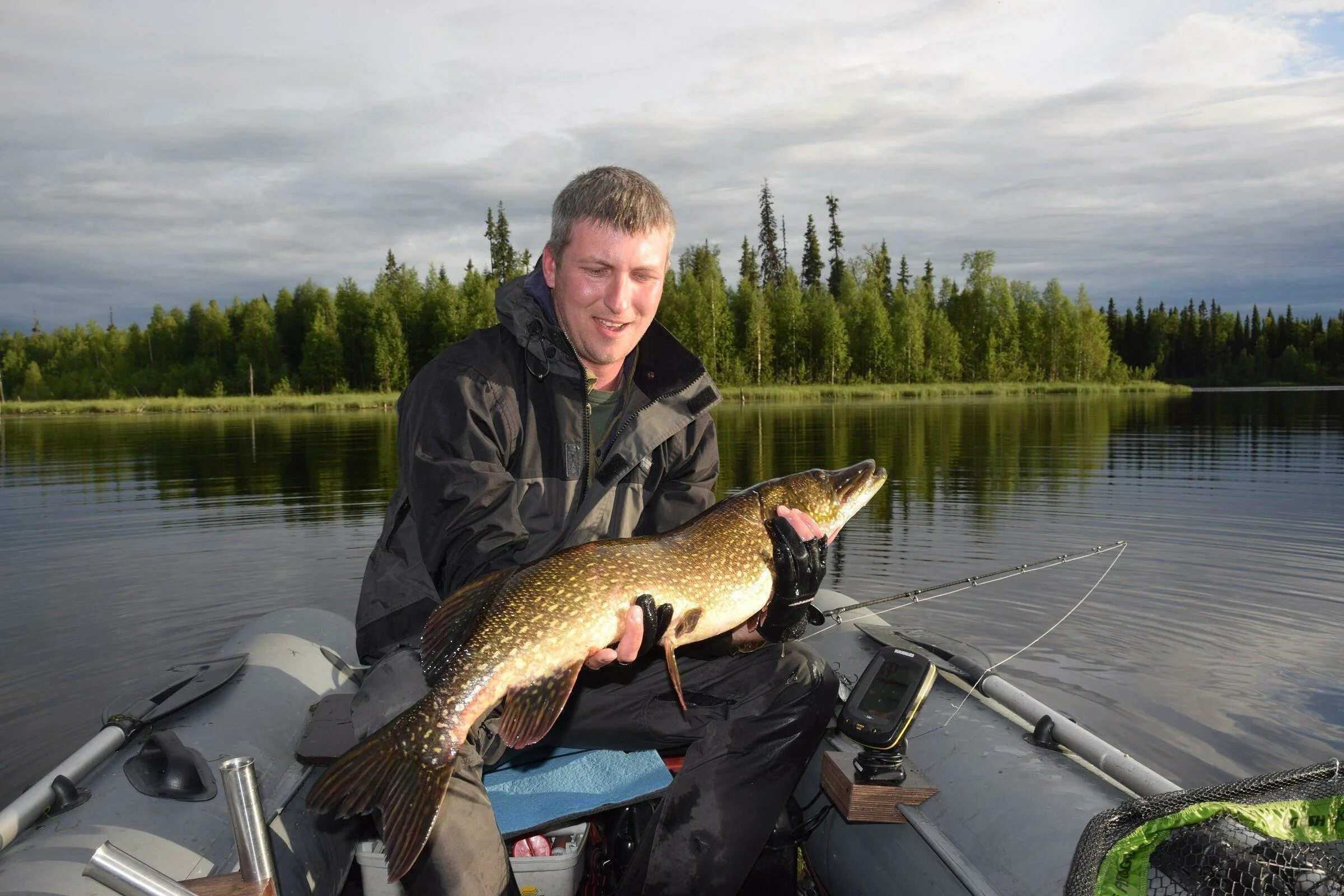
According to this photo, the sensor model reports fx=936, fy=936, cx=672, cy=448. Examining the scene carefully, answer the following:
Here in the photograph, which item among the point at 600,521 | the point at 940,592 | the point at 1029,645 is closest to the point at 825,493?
the point at 600,521

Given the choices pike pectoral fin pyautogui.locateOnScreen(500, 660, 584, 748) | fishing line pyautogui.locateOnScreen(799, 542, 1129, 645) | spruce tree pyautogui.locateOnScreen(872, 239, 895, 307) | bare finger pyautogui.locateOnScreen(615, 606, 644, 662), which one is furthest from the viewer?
spruce tree pyautogui.locateOnScreen(872, 239, 895, 307)

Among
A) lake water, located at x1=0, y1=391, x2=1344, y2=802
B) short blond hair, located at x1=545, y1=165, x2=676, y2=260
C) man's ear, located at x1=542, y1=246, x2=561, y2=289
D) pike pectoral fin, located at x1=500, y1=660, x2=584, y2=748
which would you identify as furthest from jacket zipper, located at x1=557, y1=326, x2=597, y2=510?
lake water, located at x1=0, y1=391, x2=1344, y2=802

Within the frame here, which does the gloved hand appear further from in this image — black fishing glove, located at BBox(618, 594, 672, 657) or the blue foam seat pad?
Answer: the blue foam seat pad

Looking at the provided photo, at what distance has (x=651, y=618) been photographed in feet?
9.21

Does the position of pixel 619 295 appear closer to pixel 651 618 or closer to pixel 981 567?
pixel 651 618

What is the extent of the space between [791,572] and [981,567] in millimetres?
6816

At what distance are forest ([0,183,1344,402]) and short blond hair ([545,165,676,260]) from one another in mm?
51814

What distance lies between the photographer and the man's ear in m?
3.46

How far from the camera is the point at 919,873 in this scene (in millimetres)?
2771

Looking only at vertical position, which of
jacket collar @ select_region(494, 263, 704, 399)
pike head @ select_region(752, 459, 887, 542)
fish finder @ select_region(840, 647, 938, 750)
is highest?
jacket collar @ select_region(494, 263, 704, 399)

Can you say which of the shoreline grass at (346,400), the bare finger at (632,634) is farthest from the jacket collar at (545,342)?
→ the shoreline grass at (346,400)

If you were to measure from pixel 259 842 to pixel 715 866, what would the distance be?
1460mm

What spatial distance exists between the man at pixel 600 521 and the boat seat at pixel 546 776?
11cm

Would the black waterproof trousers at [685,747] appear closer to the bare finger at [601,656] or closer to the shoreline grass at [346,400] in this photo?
the bare finger at [601,656]
